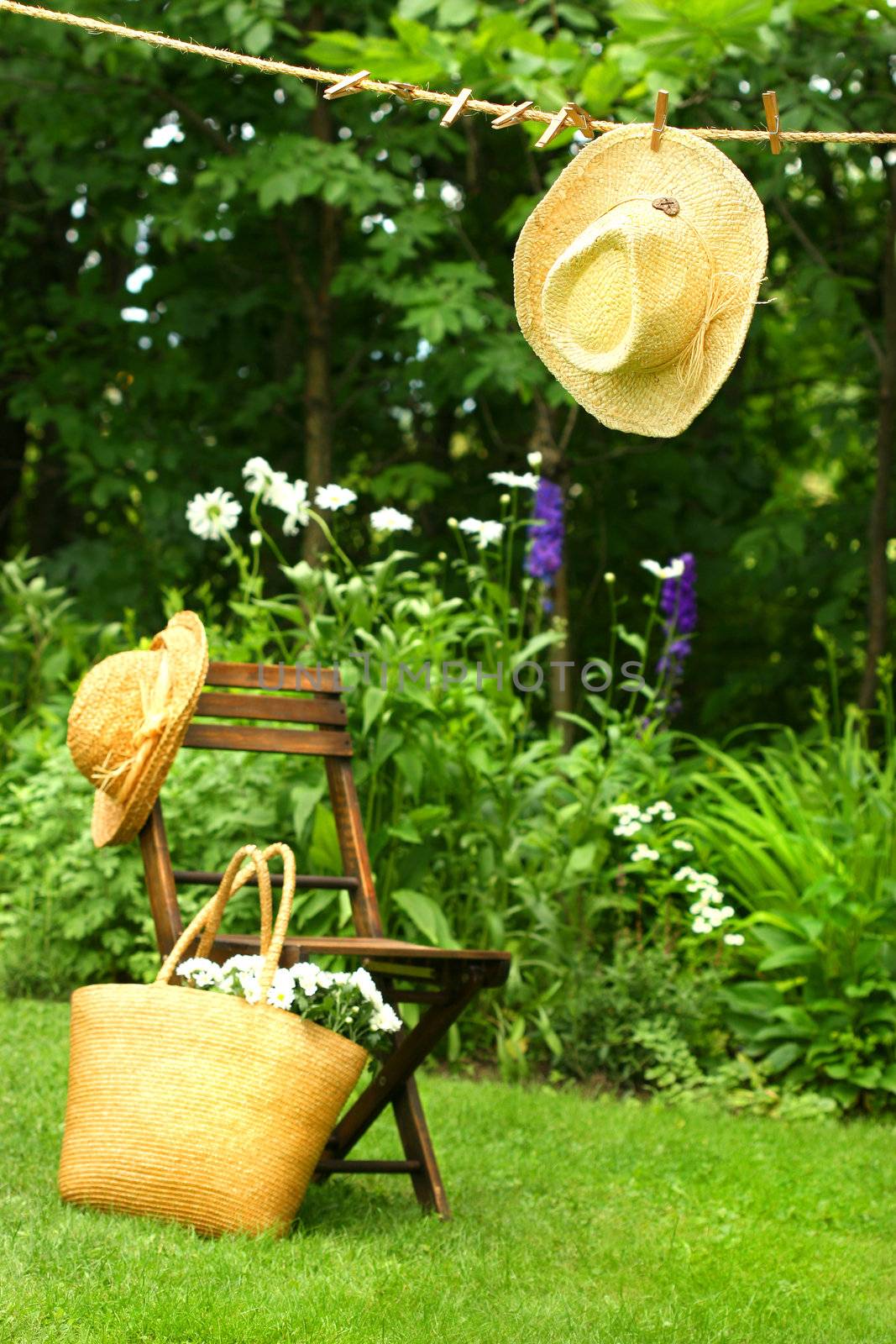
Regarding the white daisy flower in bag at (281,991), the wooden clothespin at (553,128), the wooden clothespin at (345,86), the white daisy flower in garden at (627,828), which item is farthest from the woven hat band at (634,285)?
the white daisy flower in garden at (627,828)

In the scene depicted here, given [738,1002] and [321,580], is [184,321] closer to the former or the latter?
[321,580]

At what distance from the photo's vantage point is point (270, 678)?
12.3 feet

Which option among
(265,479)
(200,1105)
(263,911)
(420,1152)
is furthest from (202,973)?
(265,479)

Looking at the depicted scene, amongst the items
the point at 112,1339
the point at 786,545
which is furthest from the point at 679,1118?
the point at 786,545

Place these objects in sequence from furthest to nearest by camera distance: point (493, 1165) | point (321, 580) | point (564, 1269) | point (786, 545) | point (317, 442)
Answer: point (317, 442), point (786, 545), point (321, 580), point (493, 1165), point (564, 1269)

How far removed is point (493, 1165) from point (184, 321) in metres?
4.78

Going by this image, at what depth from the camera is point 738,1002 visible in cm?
457

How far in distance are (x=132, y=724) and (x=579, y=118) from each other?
1549 millimetres

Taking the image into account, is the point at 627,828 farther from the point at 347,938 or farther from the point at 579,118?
the point at 579,118

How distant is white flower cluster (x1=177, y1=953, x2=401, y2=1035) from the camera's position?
2.95 metres

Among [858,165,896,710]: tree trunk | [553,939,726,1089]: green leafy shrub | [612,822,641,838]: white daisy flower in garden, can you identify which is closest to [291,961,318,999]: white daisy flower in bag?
[553,939,726,1089]: green leafy shrub

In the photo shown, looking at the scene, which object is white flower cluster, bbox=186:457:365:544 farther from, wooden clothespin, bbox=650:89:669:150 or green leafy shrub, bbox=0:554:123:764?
wooden clothespin, bbox=650:89:669:150

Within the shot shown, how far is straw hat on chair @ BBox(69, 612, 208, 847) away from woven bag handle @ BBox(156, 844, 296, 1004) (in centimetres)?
27

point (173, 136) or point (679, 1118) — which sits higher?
point (173, 136)
